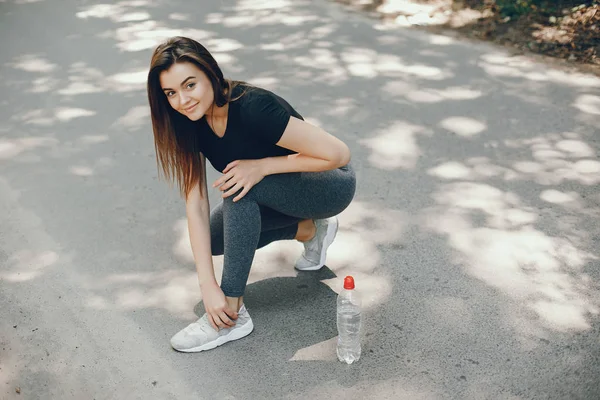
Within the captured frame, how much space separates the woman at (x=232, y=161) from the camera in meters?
3.09

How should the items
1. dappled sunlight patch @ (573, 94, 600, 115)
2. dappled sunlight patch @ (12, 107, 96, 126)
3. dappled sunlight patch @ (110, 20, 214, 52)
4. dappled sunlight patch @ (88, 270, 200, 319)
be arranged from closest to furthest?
1. dappled sunlight patch @ (88, 270, 200, 319)
2. dappled sunlight patch @ (573, 94, 600, 115)
3. dappled sunlight patch @ (12, 107, 96, 126)
4. dappled sunlight patch @ (110, 20, 214, 52)

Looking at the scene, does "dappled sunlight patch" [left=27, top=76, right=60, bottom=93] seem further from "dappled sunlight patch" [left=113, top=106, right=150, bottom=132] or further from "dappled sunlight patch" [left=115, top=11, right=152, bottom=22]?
"dappled sunlight patch" [left=115, top=11, right=152, bottom=22]

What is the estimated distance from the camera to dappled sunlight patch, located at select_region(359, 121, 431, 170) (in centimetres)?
462

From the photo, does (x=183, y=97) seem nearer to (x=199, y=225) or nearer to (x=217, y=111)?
(x=217, y=111)

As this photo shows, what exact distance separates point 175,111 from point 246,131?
1.07 feet

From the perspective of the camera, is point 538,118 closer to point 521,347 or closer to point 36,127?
point 521,347

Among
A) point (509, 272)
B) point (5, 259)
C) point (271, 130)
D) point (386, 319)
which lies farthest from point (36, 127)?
point (509, 272)

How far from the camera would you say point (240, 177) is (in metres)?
3.19

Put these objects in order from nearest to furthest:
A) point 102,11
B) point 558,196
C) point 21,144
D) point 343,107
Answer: point 558,196, point 21,144, point 343,107, point 102,11

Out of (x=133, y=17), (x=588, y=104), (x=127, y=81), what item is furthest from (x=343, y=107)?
(x=133, y=17)

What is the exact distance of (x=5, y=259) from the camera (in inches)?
155

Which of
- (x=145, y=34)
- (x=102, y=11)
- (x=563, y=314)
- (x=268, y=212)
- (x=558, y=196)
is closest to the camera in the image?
(x=563, y=314)

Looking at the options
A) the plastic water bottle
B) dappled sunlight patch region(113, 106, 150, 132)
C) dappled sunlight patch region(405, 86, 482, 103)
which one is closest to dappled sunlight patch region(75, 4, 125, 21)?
dappled sunlight patch region(113, 106, 150, 132)

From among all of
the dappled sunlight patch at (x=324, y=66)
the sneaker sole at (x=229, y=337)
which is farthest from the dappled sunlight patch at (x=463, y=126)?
the sneaker sole at (x=229, y=337)
